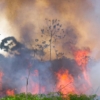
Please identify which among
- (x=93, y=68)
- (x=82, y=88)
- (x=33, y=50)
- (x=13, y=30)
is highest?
(x=13, y=30)

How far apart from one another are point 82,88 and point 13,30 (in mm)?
6866

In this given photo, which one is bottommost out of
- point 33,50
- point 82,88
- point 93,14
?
point 82,88

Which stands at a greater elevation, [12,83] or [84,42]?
[84,42]

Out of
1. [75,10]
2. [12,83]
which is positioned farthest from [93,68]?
[12,83]

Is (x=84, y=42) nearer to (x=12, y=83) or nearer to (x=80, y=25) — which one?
(x=80, y=25)

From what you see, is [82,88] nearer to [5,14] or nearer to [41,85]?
[41,85]

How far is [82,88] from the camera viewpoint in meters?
18.8

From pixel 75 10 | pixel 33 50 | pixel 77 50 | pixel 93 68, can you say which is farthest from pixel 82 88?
pixel 75 10

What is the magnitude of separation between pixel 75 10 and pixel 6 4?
5.29 m

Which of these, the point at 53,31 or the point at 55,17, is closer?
the point at 55,17

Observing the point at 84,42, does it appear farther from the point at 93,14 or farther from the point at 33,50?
the point at 33,50

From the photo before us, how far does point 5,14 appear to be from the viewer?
63.2 ft

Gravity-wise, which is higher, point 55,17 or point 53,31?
point 55,17

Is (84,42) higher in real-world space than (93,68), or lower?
higher
